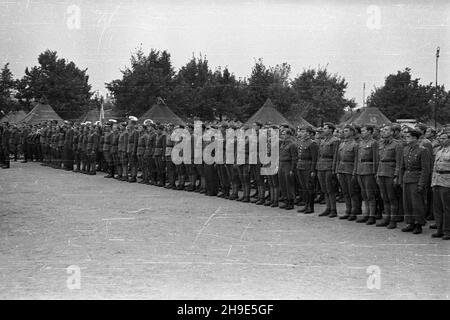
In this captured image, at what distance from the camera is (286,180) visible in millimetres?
13234

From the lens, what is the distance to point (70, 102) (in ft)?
166

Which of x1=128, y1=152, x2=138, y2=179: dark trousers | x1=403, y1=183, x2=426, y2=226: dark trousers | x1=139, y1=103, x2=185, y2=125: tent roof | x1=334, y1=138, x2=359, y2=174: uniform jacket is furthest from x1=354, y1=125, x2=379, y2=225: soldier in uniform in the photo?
x1=139, y1=103, x2=185, y2=125: tent roof

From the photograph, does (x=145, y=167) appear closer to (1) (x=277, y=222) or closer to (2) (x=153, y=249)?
(1) (x=277, y=222)

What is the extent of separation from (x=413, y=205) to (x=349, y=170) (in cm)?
178

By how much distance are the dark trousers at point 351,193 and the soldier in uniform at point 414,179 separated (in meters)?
1.34

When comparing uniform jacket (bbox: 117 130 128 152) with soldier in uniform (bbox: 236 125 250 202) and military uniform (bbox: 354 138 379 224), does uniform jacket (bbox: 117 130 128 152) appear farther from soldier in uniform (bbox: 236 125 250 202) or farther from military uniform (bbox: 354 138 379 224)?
military uniform (bbox: 354 138 379 224)

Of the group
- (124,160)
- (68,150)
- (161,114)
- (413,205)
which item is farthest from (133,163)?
(161,114)

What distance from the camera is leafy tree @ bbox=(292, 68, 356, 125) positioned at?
49.8 m

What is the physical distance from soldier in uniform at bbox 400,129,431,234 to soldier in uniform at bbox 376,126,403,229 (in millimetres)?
256

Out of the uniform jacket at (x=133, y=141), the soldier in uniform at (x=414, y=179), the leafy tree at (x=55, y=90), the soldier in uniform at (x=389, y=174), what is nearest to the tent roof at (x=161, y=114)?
the uniform jacket at (x=133, y=141)

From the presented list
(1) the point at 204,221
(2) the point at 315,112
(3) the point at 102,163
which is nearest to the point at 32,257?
(1) the point at 204,221

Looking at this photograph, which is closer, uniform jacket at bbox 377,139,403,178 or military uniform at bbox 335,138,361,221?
uniform jacket at bbox 377,139,403,178
